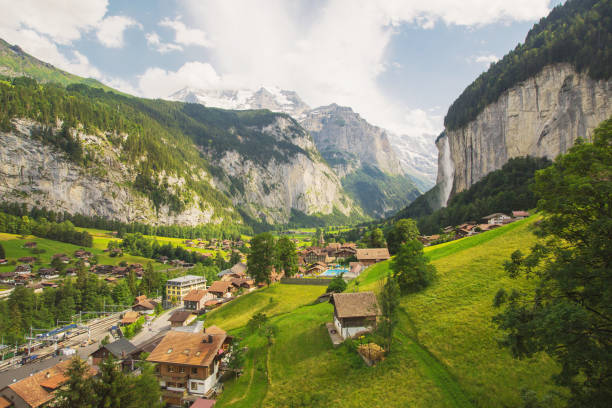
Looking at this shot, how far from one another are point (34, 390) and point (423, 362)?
161 ft

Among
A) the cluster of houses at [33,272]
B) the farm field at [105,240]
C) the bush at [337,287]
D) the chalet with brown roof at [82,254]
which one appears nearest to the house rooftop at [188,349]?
the bush at [337,287]

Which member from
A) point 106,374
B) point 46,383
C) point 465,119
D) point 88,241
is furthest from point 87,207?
point 465,119

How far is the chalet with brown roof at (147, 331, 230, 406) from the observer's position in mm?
35000

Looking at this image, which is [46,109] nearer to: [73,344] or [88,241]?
[88,241]

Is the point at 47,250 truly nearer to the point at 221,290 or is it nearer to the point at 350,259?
the point at 221,290

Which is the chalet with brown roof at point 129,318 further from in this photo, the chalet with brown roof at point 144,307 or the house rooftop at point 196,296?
the house rooftop at point 196,296

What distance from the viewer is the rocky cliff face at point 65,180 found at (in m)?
153

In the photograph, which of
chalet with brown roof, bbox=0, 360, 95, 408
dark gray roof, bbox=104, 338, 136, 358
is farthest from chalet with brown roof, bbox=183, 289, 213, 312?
chalet with brown roof, bbox=0, 360, 95, 408

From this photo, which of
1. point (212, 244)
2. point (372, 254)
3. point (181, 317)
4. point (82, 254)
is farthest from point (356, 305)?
point (212, 244)

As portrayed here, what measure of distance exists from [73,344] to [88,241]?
88.0m

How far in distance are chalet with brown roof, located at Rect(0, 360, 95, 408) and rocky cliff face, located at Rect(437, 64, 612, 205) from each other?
114 meters

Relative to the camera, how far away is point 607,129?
1463 cm

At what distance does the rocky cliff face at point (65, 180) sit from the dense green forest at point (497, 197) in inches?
6757

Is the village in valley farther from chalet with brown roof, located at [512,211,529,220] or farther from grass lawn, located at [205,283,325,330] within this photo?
grass lawn, located at [205,283,325,330]
